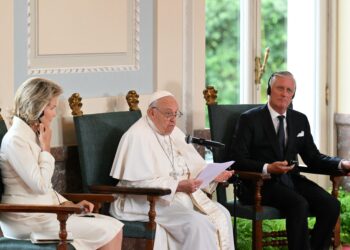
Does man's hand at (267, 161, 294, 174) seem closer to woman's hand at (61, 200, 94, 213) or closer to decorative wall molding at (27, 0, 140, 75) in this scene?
decorative wall molding at (27, 0, 140, 75)

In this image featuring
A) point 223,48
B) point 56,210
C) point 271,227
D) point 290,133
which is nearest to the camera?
point 56,210

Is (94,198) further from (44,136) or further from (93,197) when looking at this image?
(44,136)

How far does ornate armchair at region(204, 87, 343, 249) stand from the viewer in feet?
19.7

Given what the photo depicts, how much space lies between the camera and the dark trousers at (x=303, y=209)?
6012 millimetres

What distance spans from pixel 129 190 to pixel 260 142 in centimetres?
122

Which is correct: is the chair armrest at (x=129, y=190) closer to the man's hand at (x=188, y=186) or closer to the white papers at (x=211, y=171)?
the man's hand at (x=188, y=186)

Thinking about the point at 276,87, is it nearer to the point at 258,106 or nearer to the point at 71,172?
the point at 258,106

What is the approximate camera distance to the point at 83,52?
5.79m

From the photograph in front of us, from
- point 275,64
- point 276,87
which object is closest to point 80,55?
point 276,87

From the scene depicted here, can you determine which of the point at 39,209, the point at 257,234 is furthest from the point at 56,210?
the point at 257,234

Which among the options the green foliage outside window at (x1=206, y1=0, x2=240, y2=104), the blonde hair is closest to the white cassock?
the blonde hair

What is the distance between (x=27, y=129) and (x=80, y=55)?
1.03 metres

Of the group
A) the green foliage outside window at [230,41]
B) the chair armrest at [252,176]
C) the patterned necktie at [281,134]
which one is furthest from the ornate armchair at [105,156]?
the green foliage outside window at [230,41]

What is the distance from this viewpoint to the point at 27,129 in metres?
4.86
